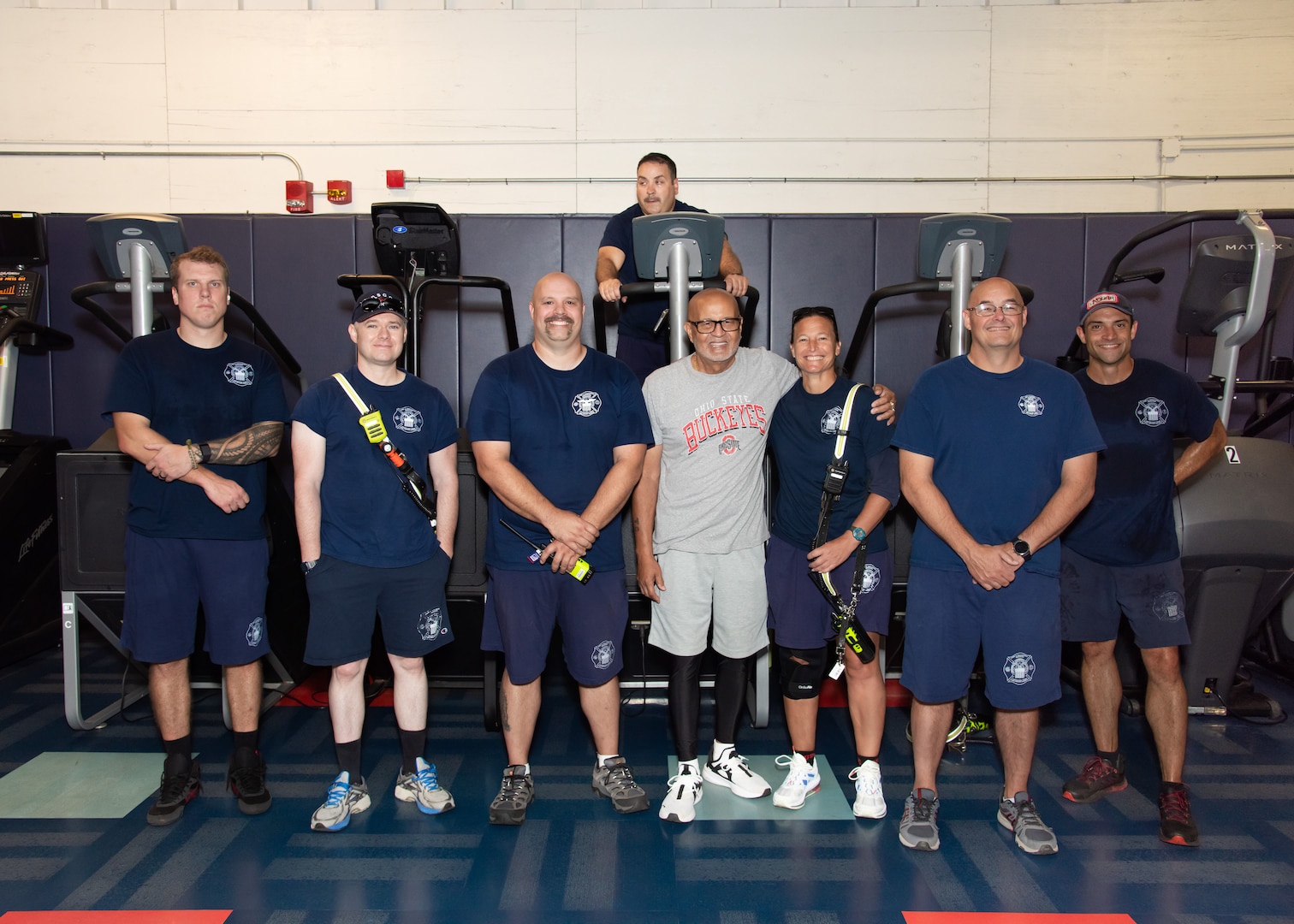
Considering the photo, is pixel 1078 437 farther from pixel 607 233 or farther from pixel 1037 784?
pixel 607 233

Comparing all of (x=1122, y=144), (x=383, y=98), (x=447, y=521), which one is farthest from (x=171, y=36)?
(x=1122, y=144)

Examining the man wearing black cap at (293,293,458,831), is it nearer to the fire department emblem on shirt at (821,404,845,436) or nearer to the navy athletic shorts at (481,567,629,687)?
the navy athletic shorts at (481,567,629,687)

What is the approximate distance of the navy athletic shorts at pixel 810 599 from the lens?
2.85 metres

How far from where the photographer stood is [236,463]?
116 inches

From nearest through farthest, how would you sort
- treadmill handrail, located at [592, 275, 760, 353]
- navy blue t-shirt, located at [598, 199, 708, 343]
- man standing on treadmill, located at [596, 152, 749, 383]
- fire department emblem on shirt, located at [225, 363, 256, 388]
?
fire department emblem on shirt, located at [225, 363, 256, 388] → treadmill handrail, located at [592, 275, 760, 353] → man standing on treadmill, located at [596, 152, 749, 383] → navy blue t-shirt, located at [598, 199, 708, 343]

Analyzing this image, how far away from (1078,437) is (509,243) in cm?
395

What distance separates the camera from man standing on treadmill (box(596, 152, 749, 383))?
149 inches

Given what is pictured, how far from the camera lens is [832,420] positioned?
282 cm

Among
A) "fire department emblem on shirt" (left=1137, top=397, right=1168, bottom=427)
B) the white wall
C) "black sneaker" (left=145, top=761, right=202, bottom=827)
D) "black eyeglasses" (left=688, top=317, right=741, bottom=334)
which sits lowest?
"black sneaker" (left=145, top=761, right=202, bottom=827)

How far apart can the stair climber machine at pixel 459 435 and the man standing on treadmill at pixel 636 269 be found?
0.55 metres

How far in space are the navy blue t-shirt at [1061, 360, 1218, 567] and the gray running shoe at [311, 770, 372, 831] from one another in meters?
2.70

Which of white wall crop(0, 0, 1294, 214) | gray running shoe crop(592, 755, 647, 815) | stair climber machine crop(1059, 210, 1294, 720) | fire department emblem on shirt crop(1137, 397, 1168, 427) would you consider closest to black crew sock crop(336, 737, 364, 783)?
gray running shoe crop(592, 755, 647, 815)

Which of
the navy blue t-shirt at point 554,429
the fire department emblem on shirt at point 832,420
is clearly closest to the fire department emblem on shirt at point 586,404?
the navy blue t-shirt at point 554,429

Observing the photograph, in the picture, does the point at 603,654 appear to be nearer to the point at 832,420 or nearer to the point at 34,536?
the point at 832,420
